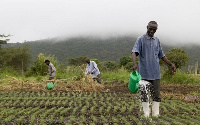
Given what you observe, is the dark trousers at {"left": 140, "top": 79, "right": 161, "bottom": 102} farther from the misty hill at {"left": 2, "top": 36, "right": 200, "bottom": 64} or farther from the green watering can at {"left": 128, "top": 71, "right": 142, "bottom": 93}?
the misty hill at {"left": 2, "top": 36, "right": 200, "bottom": 64}

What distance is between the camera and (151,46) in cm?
405

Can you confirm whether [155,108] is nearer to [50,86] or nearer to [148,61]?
[148,61]

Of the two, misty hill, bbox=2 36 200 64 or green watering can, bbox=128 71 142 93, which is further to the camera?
misty hill, bbox=2 36 200 64

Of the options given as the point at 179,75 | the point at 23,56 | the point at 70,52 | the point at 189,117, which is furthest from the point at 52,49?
the point at 189,117

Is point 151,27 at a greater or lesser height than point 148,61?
greater

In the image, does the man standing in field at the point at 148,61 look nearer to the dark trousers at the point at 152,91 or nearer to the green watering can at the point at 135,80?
the dark trousers at the point at 152,91

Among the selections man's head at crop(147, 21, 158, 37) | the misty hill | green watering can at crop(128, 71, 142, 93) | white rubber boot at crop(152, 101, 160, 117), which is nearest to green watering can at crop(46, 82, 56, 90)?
white rubber boot at crop(152, 101, 160, 117)

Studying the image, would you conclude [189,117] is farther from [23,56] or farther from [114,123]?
[23,56]

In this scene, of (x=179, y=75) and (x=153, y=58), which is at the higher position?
(x=153, y=58)

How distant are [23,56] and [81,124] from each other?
33.8 metres

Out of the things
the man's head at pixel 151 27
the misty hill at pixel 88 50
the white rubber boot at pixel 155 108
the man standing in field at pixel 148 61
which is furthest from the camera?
the misty hill at pixel 88 50

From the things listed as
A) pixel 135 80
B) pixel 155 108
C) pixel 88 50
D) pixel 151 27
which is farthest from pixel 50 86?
pixel 88 50

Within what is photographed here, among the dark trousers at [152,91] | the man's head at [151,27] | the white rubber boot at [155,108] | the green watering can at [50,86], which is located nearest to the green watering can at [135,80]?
the dark trousers at [152,91]

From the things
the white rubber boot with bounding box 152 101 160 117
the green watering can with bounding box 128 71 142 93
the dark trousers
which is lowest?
the white rubber boot with bounding box 152 101 160 117
